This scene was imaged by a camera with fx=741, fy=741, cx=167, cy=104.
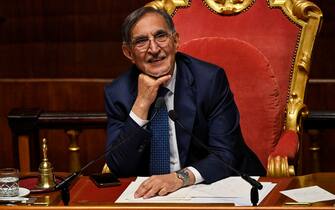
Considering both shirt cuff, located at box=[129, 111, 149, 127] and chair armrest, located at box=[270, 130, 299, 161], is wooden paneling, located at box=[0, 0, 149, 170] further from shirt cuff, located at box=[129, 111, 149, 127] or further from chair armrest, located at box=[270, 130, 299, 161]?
shirt cuff, located at box=[129, 111, 149, 127]

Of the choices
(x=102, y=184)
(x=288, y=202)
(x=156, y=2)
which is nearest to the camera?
(x=288, y=202)

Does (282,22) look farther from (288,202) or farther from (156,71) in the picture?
(288,202)

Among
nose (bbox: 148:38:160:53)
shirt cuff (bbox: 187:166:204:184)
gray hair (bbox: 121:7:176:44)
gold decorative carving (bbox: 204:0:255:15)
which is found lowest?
shirt cuff (bbox: 187:166:204:184)

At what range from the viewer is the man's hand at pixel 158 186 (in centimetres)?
212

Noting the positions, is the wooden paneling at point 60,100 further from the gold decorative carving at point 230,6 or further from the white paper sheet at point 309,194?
the white paper sheet at point 309,194

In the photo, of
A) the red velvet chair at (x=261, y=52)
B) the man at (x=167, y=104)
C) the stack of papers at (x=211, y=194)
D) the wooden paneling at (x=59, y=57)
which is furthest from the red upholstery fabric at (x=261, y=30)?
the wooden paneling at (x=59, y=57)

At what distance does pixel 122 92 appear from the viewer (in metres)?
2.59

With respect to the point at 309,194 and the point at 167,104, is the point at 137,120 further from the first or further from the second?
the point at 309,194

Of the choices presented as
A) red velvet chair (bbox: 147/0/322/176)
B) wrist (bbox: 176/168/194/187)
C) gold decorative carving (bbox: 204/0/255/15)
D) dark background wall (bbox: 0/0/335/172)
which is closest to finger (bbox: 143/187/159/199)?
wrist (bbox: 176/168/194/187)

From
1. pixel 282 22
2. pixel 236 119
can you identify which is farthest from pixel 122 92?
pixel 282 22

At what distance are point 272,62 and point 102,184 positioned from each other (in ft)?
3.59

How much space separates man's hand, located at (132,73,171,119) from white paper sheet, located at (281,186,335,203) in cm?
59

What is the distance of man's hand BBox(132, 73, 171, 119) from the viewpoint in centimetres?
247

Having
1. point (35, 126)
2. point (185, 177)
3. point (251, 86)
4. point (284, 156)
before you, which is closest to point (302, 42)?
point (251, 86)
